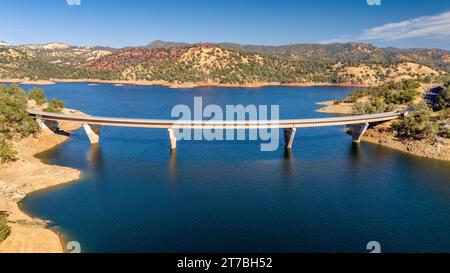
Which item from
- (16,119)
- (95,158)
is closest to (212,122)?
(95,158)

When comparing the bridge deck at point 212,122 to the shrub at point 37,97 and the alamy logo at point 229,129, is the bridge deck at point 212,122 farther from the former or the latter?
the shrub at point 37,97

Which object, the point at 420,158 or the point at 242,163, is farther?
the point at 420,158

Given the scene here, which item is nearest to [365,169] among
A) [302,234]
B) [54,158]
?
[302,234]

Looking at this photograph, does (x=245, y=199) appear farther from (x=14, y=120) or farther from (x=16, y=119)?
(x=14, y=120)

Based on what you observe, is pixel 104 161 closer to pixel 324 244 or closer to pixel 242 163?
pixel 242 163

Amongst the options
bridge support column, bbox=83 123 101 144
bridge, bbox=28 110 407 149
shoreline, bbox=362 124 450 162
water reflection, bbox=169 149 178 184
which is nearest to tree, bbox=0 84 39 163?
bridge, bbox=28 110 407 149

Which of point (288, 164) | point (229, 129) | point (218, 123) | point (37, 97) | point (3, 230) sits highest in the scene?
point (37, 97)

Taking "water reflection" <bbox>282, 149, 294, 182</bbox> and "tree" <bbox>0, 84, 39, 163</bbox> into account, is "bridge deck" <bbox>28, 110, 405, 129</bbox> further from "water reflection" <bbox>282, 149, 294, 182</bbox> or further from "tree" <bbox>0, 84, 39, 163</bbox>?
"water reflection" <bbox>282, 149, 294, 182</bbox>
